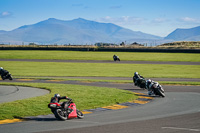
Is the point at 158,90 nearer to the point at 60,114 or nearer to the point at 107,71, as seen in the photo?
the point at 60,114

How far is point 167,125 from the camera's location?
15.2 metres

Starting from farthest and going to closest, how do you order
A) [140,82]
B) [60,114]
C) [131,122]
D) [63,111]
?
[140,82] < [63,111] < [60,114] < [131,122]

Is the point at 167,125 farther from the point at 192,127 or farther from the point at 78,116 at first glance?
the point at 78,116

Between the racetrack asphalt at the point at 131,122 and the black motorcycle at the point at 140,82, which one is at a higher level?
the black motorcycle at the point at 140,82

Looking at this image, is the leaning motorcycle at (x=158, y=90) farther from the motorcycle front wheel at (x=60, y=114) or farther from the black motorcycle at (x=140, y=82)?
the motorcycle front wheel at (x=60, y=114)

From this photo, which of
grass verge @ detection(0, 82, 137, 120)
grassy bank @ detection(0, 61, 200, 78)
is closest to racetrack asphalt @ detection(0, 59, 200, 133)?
grass verge @ detection(0, 82, 137, 120)

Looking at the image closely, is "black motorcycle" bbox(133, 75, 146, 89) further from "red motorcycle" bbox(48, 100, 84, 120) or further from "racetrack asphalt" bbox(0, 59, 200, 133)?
"red motorcycle" bbox(48, 100, 84, 120)

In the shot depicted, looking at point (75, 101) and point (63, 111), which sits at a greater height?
point (63, 111)

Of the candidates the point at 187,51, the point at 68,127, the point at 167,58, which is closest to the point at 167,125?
the point at 68,127

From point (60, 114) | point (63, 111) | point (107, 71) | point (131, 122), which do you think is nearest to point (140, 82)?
point (131, 122)

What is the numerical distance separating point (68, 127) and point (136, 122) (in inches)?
131

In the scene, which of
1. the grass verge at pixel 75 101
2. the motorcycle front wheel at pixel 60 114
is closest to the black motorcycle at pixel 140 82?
the grass verge at pixel 75 101

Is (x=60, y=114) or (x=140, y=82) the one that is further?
(x=140, y=82)

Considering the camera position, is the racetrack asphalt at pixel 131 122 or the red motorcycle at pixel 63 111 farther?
the red motorcycle at pixel 63 111
